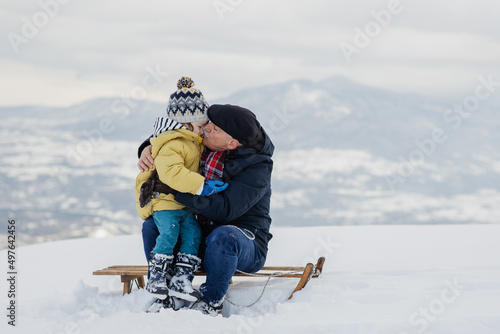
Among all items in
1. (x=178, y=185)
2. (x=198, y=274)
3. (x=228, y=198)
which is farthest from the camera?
(x=198, y=274)

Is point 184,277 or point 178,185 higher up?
point 178,185

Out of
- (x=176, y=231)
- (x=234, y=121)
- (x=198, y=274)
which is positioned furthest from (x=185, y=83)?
(x=198, y=274)

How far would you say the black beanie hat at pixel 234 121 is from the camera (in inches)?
138

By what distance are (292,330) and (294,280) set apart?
1057mm

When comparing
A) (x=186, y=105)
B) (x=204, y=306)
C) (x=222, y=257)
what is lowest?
(x=204, y=306)

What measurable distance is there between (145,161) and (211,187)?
0.52 metres

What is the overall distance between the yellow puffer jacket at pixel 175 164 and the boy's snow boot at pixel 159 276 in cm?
31

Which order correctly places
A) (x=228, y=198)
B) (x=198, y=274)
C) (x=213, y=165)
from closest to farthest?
(x=228, y=198) → (x=213, y=165) → (x=198, y=274)

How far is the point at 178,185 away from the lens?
3373 mm

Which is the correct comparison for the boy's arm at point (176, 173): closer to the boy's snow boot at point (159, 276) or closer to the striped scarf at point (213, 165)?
the striped scarf at point (213, 165)

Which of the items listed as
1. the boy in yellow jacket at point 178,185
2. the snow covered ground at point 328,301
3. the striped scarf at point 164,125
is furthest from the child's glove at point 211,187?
the snow covered ground at point 328,301

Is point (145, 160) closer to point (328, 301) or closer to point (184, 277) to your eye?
point (184, 277)

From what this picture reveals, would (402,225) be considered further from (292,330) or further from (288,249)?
(292,330)

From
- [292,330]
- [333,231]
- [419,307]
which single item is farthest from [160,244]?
[333,231]
